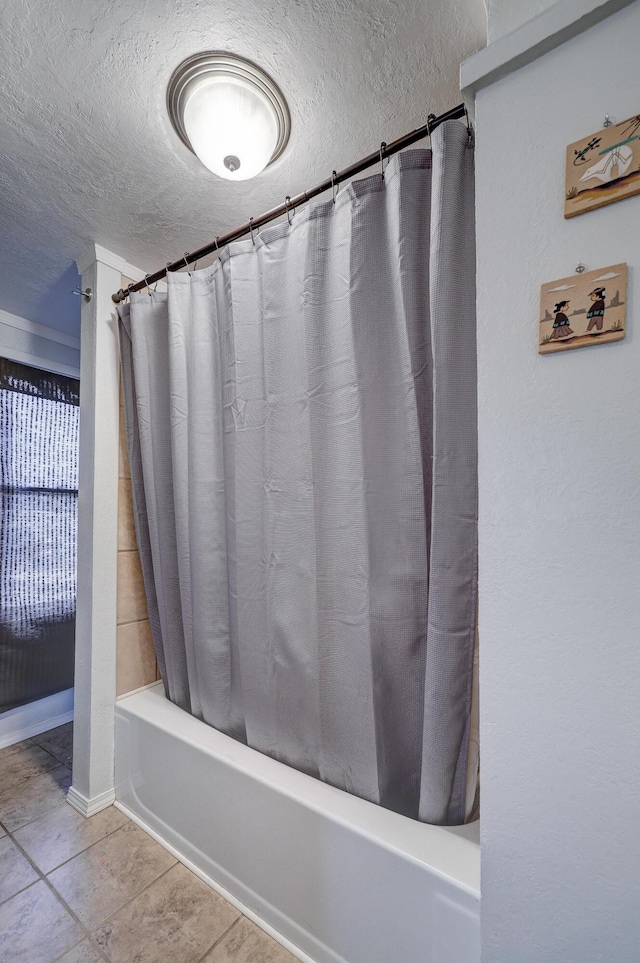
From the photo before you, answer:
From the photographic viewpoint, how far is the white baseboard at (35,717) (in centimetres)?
225

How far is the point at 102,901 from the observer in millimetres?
1309

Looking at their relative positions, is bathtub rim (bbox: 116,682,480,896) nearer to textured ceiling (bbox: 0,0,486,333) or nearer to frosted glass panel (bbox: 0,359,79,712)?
frosted glass panel (bbox: 0,359,79,712)

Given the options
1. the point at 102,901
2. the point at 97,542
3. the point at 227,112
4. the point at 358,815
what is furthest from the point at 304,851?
the point at 227,112

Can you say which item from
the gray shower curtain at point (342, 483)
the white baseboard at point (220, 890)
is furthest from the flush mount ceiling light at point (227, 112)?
the white baseboard at point (220, 890)

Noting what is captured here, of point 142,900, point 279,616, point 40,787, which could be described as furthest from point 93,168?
point 40,787

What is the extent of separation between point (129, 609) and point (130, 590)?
0.08m

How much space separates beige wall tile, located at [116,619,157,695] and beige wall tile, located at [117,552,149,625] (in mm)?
36

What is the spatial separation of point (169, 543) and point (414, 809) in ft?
3.80

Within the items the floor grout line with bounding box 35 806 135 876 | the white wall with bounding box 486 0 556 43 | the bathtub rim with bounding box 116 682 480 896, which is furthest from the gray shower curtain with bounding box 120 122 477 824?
the floor grout line with bounding box 35 806 135 876

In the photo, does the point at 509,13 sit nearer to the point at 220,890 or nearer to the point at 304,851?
the point at 304,851

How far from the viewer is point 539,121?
0.75 metres

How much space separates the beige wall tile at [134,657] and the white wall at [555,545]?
4.93 feet

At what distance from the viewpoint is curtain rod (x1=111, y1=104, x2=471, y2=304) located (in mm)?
1018

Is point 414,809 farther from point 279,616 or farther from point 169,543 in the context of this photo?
point 169,543
